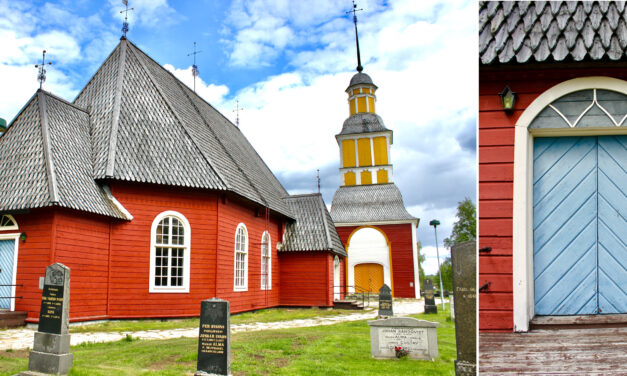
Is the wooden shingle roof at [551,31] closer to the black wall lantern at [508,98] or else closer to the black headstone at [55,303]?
the black wall lantern at [508,98]

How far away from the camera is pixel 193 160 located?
53.3 ft

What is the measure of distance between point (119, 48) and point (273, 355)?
573 inches

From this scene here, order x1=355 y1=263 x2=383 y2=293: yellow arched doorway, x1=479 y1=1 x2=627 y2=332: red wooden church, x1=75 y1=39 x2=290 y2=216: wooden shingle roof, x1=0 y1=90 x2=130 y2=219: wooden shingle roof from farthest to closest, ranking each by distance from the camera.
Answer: x1=355 y1=263 x2=383 y2=293: yellow arched doorway
x1=75 y1=39 x2=290 y2=216: wooden shingle roof
x1=0 y1=90 x2=130 y2=219: wooden shingle roof
x1=479 y1=1 x2=627 y2=332: red wooden church

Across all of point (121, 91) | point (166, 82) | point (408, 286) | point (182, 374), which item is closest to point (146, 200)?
point (121, 91)

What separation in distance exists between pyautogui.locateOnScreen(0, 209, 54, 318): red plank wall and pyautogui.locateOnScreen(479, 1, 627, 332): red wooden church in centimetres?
1137

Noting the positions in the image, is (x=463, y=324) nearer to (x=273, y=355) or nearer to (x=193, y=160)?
(x=273, y=355)

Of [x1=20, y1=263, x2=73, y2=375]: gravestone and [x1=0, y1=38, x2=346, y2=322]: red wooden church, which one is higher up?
[x1=0, y1=38, x2=346, y2=322]: red wooden church

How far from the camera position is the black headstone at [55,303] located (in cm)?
816

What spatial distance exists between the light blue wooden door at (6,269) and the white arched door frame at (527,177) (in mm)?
12923

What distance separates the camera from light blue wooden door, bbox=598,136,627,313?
5.44 metres

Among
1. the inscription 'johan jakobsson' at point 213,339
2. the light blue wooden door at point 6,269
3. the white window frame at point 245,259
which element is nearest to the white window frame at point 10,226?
the light blue wooden door at point 6,269

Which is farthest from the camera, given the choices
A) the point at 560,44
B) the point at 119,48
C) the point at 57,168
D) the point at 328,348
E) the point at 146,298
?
the point at 119,48

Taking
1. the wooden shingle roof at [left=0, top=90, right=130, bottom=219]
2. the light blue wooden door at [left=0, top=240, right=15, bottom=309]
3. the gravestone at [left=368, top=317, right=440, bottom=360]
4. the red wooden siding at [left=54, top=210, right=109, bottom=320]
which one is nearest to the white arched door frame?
the gravestone at [left=368, top=317, right=440, bottom=360]

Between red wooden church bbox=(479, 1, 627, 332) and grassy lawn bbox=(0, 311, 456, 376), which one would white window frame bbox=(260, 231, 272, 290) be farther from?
red wooden church bbox=(479, 1, 627, 332)
